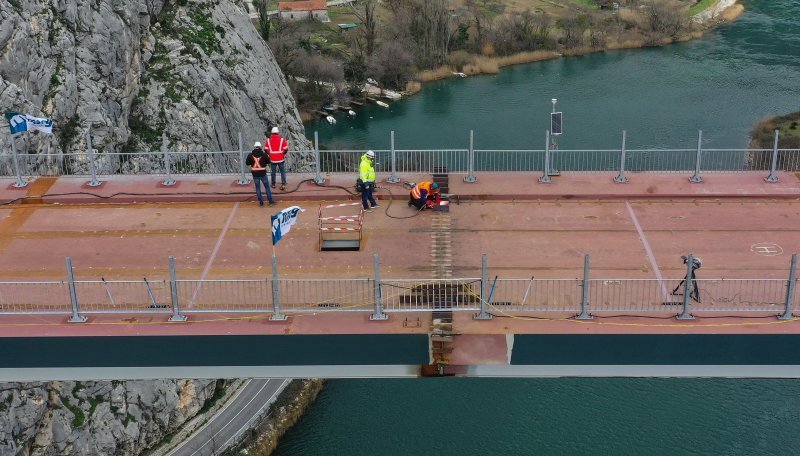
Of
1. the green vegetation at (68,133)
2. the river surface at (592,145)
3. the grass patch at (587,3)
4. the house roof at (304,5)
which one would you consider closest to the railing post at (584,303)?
the river surface at (592,145)

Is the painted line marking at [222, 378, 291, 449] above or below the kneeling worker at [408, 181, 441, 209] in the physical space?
below

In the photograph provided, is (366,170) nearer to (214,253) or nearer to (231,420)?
(214,253)

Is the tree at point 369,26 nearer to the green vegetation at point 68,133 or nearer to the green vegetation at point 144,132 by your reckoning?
the green vegetation at point 144,132

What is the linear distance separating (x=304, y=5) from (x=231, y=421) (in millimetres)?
66914

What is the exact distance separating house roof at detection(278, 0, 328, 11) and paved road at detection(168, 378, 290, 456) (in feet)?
206

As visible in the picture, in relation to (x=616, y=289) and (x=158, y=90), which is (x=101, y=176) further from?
(x=158, y=90)

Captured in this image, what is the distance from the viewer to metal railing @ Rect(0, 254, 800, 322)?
78.9 feet

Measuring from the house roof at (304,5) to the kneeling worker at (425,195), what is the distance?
8549 cm

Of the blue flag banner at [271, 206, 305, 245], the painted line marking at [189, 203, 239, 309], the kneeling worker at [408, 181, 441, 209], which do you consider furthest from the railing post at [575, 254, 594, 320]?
the painted line marking at [189, 203, 239, 309]

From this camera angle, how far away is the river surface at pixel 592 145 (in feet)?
160

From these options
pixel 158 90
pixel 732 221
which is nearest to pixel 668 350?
pixel 732 221

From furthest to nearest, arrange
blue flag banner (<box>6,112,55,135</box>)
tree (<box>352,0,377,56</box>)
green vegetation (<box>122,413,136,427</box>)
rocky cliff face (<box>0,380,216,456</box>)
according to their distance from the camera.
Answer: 1. tree (<box>352,0,377,56</box>)
2. green vegetation (<box>122,413,136,427</box>)
3. rocky cliff face (<box>0,380,216,456</box>)
4. blue flag banner (<box>6,112,55,135</box>)

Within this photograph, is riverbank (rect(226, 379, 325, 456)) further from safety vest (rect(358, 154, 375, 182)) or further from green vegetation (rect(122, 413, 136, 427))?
safety vest (rect(358, 154, 375, 182))

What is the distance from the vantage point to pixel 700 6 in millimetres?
117812
